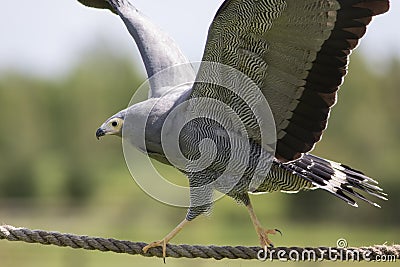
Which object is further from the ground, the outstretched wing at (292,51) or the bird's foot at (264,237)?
the outstretched wing at (292,51)

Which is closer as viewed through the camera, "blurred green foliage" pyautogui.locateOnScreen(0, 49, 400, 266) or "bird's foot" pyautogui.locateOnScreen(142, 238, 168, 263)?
"bird's foot" pyautogui.locateOnScreen(142, 238, 168, 263)

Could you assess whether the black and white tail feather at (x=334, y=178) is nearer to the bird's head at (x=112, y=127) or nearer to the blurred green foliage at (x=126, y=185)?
the bird's head at (x=112, y=127)

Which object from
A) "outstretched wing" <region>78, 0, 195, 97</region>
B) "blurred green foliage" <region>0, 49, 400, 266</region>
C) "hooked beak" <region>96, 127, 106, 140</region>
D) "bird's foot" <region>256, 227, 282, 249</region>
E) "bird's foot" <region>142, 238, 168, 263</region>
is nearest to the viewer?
"bird's foot" <region>142, 238, 168, 263</region>

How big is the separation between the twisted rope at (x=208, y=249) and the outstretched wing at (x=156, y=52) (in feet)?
5.41

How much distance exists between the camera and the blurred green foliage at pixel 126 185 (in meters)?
32.6

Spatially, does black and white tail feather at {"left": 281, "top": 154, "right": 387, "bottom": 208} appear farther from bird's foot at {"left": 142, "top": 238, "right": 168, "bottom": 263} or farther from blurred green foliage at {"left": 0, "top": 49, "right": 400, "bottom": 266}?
blurred green foliage at {"left": 0, "top": 49, "right": 400, "bottom": 266}

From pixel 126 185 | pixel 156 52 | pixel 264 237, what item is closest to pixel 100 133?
pixel 156 52

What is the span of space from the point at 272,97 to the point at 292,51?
432 millimetres

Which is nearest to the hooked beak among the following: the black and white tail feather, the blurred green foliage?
the black and white tail feather

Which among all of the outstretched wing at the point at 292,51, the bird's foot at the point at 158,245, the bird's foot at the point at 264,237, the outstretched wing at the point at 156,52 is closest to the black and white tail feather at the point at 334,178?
the outstretched wing at the point at 292,51

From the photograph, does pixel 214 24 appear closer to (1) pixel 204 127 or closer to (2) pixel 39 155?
(1) pixel 204 127

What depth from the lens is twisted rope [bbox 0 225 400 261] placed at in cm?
578

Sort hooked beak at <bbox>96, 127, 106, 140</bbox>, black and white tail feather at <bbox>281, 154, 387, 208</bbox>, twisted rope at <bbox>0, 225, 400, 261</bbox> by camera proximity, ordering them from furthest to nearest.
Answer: hooked beak at <bbox>96, 127, 106, 140</bbox> → black and white tail feather at <bbox>281, 154, 387, 208</bbox> → twisted rope at <bbox>0, 225, 400, 261</bbox>

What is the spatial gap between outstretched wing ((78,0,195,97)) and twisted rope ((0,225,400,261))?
1.65m
